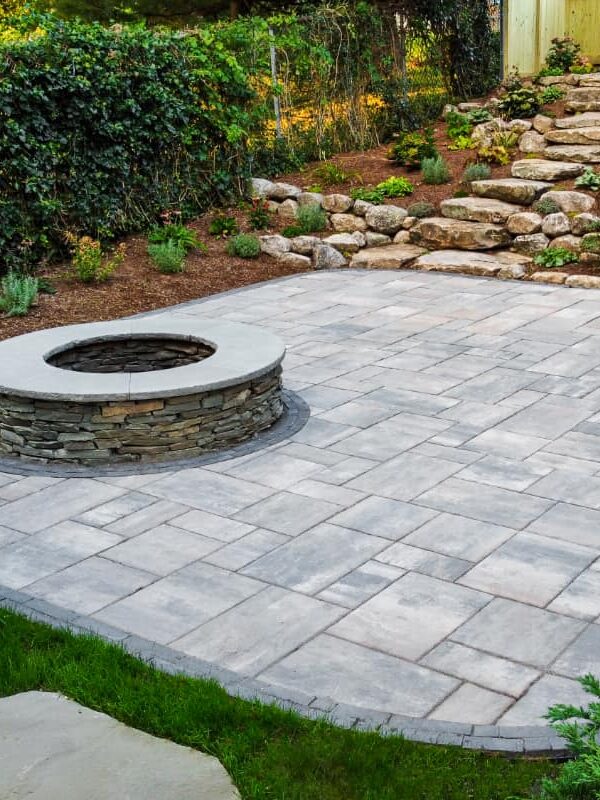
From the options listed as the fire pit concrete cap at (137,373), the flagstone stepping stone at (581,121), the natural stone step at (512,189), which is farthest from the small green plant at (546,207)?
the fire pit concrete cap at (137,373)

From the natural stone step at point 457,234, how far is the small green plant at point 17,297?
4805 millimetres

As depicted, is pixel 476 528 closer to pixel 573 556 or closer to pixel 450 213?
pixel 573 556

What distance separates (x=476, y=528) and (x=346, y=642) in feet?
4.29

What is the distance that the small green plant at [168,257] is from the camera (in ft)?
36.6

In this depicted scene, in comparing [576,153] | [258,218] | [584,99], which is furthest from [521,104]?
[258,218]

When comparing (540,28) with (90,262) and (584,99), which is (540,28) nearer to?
(584,99)

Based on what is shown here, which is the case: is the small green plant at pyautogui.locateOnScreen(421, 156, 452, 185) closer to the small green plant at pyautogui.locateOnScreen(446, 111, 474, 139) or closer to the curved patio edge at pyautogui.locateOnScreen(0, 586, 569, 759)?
the small green plant at pyautogui.locateOnScreen(446, 111, 474, 139)

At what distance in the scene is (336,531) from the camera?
5250 millimetres

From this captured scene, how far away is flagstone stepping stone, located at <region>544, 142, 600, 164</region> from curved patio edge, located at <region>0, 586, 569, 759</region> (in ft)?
34.4

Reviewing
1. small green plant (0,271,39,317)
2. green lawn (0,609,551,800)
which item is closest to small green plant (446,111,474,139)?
small green plant (0,271,39,317)

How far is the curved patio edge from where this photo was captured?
3.48 meters

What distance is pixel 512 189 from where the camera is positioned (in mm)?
12227

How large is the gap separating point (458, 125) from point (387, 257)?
408 cm

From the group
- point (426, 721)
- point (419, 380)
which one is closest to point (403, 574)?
point (426, 721)
